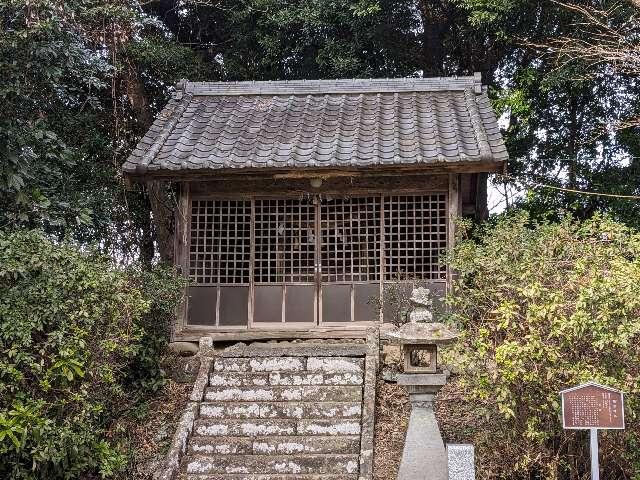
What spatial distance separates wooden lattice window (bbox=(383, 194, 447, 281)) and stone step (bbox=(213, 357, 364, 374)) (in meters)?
2.01

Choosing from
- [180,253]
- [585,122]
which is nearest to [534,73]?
[585,122]

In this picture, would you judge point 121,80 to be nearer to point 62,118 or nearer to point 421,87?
Result: point 62,118

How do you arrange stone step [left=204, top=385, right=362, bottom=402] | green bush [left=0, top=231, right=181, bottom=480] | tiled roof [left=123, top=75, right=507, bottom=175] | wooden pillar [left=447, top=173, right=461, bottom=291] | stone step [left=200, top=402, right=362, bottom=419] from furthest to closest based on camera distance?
wooden pillar [left=447, top=173, right=461, bottom=291]
tiled roof [left=123, top=75, right=507, bottom=175]
stone step [left=204, top=385, right=362, bottom=402]
stone step [left=200, top=402, right=362, bottom=419]
green bush [left=0, top=231, right=181, bottom=480]

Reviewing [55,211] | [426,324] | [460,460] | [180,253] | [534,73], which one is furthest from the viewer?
[534,73]

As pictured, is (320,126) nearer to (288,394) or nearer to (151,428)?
(288,394)

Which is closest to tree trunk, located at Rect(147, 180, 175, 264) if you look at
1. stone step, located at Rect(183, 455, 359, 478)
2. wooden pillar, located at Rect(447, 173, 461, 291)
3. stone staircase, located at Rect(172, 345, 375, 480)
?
stone staircase, located at Rect(172, 345, 375, 480)

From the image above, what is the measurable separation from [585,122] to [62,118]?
11411 mm

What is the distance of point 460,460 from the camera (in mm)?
6547

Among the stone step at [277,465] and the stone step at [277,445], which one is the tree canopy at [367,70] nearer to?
the stone step at [277,445]

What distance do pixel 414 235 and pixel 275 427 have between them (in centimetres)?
414

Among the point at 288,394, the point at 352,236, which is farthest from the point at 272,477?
the point at 352,236

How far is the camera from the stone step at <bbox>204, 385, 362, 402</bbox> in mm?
8969

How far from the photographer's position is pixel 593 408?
6.14 meters

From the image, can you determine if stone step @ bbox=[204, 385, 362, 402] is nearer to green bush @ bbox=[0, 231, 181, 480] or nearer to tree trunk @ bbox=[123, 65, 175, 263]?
green bush @ bbox=[0, 231, 181, 480]
